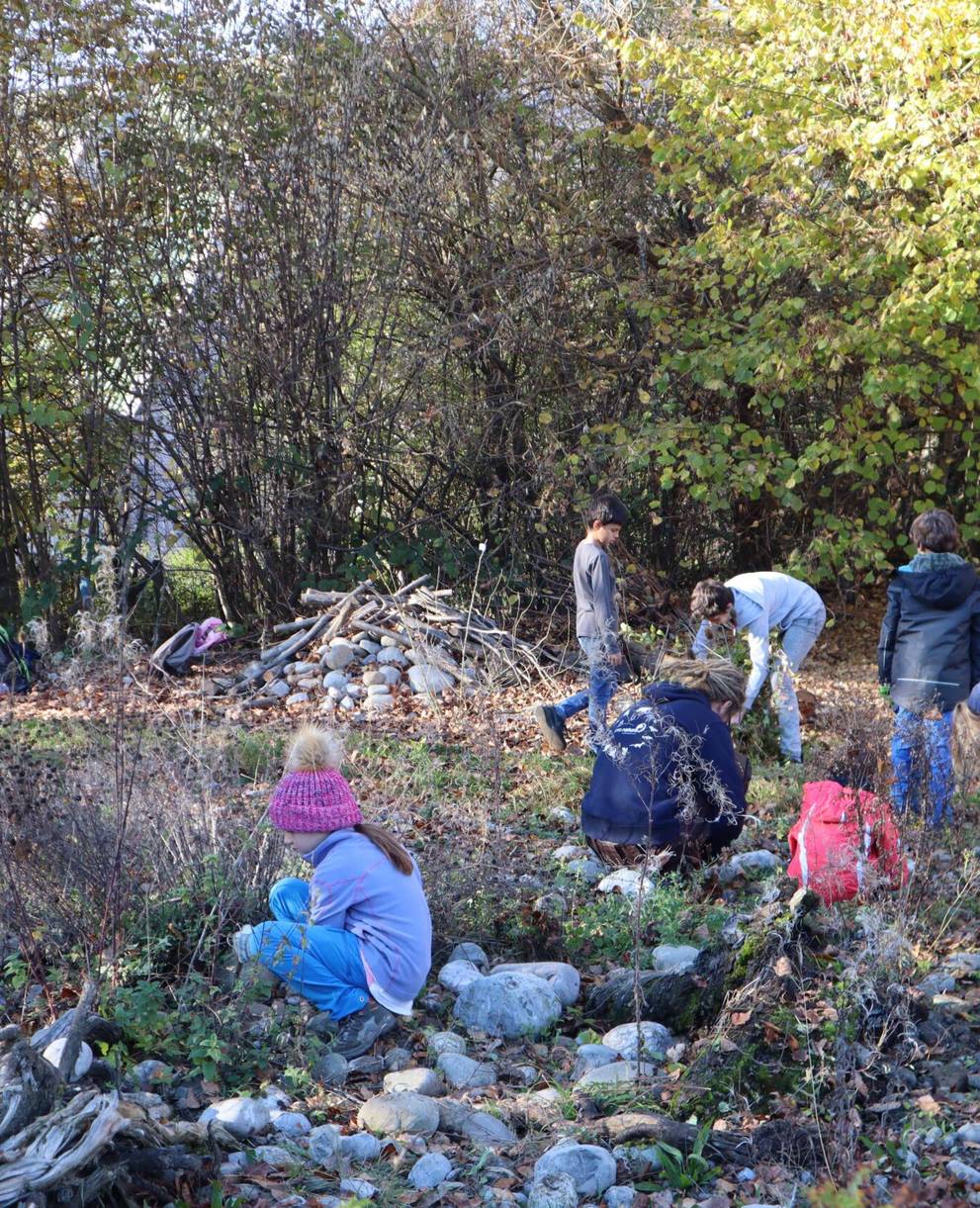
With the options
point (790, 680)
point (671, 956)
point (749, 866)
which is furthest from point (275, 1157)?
point (790, 680)

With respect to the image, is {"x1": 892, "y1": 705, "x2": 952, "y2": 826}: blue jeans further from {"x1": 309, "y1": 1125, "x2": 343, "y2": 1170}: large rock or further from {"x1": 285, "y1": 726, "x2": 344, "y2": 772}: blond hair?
{"x1": 309, "y1": 1125, "x2": 343, "y2": 1170}: large rock

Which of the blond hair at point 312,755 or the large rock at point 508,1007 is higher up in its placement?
the blond hair at point 312,755

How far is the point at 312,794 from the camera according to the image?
4.27 m

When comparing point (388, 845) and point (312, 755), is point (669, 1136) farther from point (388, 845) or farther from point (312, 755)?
point (312, 755)

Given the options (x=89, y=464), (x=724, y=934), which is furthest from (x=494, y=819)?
(x=89, y=464)

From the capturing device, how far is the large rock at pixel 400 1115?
140 inches

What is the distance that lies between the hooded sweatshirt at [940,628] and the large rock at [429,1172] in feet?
12.2

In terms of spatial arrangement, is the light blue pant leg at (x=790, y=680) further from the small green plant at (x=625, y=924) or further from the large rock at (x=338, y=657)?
the large rock at (x=338, y=657)

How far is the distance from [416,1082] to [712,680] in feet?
8.21

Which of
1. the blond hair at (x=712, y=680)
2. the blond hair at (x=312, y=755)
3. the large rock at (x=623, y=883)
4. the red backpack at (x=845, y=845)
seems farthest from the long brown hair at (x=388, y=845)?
the blond hair at (x=712, y=680)

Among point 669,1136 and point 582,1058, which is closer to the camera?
point 669,1136

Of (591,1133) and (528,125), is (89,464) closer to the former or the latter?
(528,125)

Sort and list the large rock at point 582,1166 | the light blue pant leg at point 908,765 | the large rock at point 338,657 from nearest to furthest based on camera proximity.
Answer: the large rock at point 582,1166, the light blue pant leg at point 908,765, the large rock at point 338,657

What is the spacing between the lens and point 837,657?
1150 centimetres
